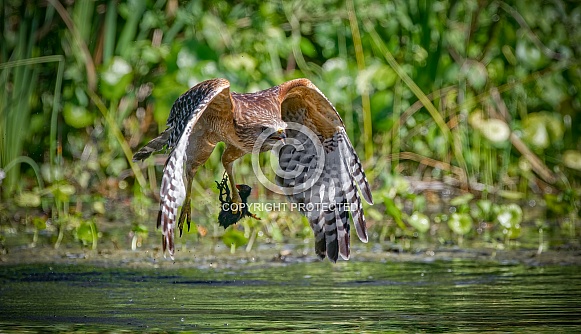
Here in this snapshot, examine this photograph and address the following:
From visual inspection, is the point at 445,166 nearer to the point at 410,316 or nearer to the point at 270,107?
the point at 270,107

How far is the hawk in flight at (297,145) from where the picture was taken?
6895mm

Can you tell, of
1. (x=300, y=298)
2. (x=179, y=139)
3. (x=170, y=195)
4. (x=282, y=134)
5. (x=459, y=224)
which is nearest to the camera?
(x=170, y=195)

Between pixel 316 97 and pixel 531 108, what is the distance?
536cm

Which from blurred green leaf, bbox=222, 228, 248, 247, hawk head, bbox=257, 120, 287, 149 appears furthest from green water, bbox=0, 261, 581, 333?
hawk head, bbox=257, 120, 287, 149

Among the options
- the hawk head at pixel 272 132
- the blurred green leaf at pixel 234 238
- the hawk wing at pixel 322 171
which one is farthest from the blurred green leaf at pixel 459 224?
the hawk head at pixel 272 132

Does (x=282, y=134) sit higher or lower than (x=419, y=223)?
higher

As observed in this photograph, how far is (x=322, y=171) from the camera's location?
23.7 ft

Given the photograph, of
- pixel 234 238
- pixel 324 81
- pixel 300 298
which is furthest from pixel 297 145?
pixel 324 81

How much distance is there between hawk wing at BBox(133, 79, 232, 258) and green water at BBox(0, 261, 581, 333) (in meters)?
0.55

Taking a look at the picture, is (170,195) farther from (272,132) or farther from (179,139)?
(272,132)

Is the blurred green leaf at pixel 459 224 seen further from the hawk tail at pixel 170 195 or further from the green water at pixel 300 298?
the hawk tail at pixel 170 195

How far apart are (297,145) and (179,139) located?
153 centimetres

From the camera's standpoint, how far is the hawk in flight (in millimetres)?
6895

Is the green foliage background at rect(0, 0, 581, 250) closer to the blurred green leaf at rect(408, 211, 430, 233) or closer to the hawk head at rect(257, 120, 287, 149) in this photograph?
the blurred green leaf at rect(408, 211, 430, 233)
